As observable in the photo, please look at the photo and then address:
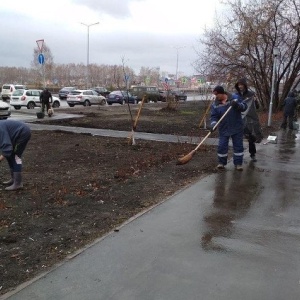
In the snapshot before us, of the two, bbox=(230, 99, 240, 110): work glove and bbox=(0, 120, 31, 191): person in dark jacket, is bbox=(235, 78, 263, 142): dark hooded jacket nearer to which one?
bbox=(230, 99, 240, 110): work glove

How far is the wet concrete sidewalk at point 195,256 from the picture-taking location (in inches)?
123

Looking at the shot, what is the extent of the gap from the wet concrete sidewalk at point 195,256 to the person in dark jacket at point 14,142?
7.10ft

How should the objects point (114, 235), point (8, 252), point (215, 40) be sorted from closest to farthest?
point (8, 252), point (114, 235), point (215, 40)

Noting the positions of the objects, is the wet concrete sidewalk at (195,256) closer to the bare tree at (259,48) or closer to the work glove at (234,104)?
the work glove at (234,104)

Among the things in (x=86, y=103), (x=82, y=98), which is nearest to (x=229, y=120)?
(x=82, y=98)

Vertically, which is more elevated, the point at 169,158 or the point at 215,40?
the point at 215,40

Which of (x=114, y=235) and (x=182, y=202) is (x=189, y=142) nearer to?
(x=182, y=202)

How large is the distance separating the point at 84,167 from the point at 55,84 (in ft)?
309

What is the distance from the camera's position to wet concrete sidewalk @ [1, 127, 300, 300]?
123 inches

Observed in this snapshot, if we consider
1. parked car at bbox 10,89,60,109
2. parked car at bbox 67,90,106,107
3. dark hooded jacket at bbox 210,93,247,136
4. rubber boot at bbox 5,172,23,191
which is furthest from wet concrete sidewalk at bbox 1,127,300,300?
parked car at bbox 67,90,106,107

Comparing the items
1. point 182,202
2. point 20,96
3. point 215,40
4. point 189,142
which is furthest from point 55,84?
point 182,202

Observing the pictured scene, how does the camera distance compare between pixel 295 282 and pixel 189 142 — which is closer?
pixel 295 282

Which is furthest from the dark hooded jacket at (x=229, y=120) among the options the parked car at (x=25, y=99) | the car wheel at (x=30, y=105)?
the car wheel at (x=30, y=105)

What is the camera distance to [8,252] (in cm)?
380
